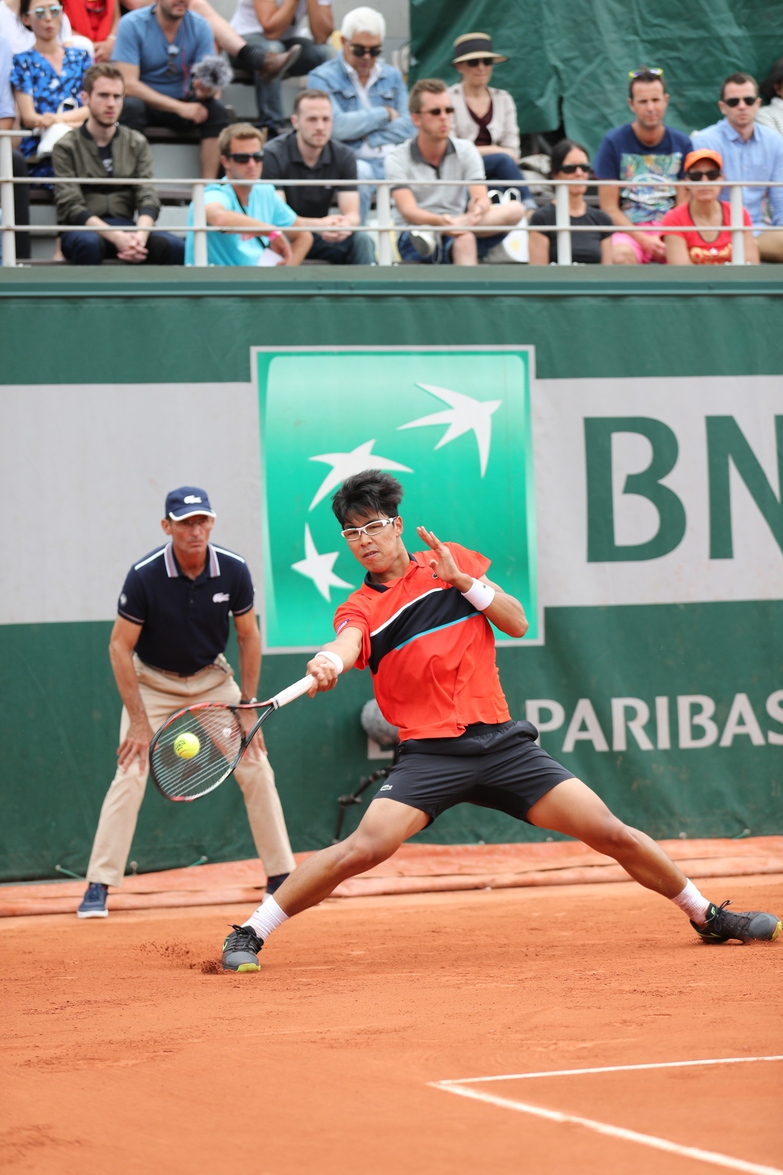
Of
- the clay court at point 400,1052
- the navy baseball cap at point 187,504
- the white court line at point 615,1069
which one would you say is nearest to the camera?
the clay court at point 400,1052

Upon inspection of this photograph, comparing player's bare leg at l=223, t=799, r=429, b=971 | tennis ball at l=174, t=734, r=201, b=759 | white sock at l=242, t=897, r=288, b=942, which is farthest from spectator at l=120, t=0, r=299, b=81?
white sock at l=242, t=897, r=288, b=942

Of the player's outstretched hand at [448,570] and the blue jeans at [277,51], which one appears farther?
the blue jeans at [277,51]

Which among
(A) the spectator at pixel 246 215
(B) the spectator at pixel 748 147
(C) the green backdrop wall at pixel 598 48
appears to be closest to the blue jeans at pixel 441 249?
(A) the spectator at pixel 246 215

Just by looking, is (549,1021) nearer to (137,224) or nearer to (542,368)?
(542,368)

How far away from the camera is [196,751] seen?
5773mm

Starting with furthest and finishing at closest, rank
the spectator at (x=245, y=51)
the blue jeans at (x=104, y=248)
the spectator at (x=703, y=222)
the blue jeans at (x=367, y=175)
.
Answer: the spectator at (x=245, y=51), the blue jeans at (x=367, y=175), the spectator at (x=703, y=222), the blue jeans at (x=104, y=248)

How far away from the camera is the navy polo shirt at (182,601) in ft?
23.9

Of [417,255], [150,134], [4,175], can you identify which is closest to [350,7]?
[150,134]

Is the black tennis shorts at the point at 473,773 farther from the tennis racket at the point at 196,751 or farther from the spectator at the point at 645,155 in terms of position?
the spectator at the point at 645,155

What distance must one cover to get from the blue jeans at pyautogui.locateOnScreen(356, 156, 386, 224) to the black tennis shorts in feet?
18.8

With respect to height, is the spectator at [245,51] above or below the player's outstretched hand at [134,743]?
above

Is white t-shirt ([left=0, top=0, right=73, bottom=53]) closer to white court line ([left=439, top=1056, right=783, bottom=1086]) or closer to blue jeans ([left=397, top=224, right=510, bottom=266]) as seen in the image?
blue jeans ([left=397, top=224, right=510, bottom=266])

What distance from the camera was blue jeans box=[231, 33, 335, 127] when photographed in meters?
11.9

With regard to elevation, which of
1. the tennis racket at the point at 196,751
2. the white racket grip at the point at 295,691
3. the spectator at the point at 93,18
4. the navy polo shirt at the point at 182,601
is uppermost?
Result: the spectator at the point at 93,18
